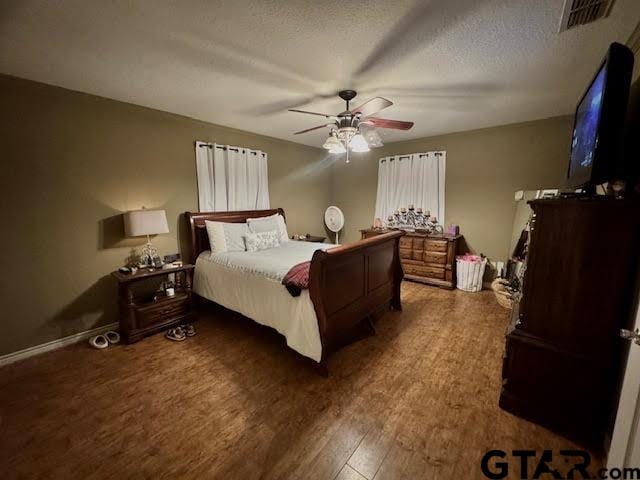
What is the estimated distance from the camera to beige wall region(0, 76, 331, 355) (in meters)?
2.23

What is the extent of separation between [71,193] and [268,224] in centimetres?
207

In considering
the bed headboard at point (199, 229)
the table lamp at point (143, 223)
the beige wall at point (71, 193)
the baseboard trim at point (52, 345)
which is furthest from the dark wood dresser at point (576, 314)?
the baseboard trim at point (52, 345)

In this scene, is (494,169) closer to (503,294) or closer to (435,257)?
(435,257)

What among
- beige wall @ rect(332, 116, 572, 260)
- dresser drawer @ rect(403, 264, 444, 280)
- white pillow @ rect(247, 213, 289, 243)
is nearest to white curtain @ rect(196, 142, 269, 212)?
white pillow @ rect(247, 213, 289, 243)

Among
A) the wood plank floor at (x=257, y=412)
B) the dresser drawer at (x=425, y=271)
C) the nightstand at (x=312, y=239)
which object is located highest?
the nightstand at (x=312, y=239)

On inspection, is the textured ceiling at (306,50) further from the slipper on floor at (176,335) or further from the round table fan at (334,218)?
the slipper on floor at (176,335)

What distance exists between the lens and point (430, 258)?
4090 millimetres

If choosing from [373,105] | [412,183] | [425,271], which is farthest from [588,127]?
[412,183]

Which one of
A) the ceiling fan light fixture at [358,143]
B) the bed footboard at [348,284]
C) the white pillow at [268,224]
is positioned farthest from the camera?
the white pillow at [268,224]

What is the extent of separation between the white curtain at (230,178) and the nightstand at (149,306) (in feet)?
3.49

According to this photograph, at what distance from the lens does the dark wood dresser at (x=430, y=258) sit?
394 cm

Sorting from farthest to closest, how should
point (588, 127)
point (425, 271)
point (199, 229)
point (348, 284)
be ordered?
point (425, 271)
point (199, 229)
point (348, 284)
point (588, 127)

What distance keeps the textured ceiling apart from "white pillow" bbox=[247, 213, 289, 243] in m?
1.49

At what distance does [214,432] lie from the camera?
1.57 m
